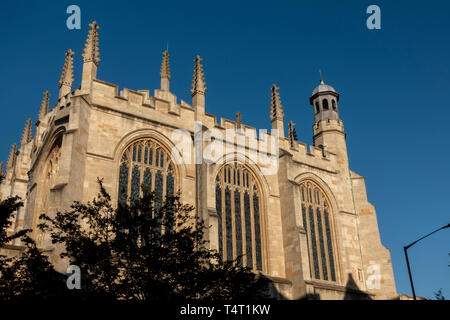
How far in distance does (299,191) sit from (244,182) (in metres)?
3.28

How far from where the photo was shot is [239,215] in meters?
24.7

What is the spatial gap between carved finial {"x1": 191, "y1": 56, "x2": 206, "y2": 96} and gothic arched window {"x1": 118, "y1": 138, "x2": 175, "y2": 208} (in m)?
3.96

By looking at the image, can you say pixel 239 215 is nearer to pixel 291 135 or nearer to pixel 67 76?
pixel 291 135

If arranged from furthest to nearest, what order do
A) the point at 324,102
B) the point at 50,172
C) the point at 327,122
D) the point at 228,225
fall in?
1. the point at 324,102
2. the point at 327,122
3. the point at 228,225
4. the point at 50,172

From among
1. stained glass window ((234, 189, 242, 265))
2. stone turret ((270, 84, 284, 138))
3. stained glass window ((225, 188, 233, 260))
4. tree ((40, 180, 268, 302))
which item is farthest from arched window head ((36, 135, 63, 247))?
stone turret ((270, 84, 284, 138))

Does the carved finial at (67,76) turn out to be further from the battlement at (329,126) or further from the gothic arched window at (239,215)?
the battlement at (329,126)

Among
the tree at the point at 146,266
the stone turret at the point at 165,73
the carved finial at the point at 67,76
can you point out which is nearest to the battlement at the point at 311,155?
the stone turret at the point at 165,73

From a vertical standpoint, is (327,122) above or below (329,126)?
above

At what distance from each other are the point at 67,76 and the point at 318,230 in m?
14.7

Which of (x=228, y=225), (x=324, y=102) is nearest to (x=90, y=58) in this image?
(x=228, y=225)

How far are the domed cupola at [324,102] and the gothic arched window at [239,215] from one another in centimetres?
825

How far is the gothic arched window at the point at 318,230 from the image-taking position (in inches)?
1025
